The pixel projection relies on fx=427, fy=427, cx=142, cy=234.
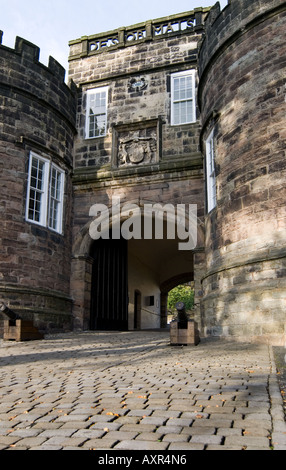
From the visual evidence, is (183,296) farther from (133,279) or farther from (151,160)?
(151,160)

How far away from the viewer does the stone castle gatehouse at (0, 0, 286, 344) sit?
7855 mm

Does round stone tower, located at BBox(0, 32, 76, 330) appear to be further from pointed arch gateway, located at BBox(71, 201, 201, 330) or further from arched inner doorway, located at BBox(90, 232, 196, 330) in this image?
arched inner doorway, located at BBox(90, 232, 196, 330)

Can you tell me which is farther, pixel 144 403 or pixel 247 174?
pixel 247 174

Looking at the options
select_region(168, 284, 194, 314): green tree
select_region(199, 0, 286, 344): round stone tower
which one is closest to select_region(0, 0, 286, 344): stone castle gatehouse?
select_region(199, 0, 286, 344): round stone tower

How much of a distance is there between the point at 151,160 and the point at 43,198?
3293 millimetres

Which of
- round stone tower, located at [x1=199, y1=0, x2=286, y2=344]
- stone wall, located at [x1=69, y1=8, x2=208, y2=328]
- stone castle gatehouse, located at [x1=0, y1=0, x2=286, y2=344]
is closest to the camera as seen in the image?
round stone tower, located at [x1=199, y1=0, x2=286, y2=344]

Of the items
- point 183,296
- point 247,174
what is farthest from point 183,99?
point 183,296

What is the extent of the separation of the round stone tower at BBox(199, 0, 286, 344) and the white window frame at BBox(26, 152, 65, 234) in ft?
14.6

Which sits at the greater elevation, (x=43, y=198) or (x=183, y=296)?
(x=43, y=198)

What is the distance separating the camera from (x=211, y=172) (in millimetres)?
10148

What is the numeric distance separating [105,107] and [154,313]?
40.8ft

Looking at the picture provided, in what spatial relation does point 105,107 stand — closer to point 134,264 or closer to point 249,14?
point 249,14

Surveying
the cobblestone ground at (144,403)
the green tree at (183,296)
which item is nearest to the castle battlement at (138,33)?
the cobblestone ground at (144,403)

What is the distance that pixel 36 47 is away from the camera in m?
12.1
